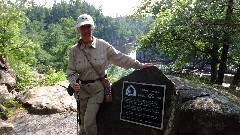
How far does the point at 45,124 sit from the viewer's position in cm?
712

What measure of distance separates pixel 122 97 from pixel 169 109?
0.89 m

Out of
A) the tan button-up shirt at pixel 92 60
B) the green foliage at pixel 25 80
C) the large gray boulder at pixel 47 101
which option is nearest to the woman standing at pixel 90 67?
the tan button-up shirt at pixel 92 60

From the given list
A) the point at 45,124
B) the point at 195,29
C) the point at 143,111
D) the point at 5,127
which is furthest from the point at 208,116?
the point at 195,29

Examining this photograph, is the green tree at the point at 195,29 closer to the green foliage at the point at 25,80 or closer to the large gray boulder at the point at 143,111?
Answer: the green foliage at the point at 25,80

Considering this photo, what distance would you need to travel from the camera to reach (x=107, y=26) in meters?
104

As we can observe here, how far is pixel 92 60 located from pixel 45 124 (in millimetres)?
3712

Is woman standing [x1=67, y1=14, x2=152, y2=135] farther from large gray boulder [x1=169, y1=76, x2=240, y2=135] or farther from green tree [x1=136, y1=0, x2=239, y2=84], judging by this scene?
green tree [x1=136, y1=0, x2=239, y2=84]

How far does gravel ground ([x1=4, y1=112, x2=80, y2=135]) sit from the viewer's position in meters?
6.58

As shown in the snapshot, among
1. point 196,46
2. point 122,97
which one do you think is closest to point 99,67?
point 122,97

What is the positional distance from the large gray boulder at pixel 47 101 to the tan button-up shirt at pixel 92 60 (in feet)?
13.4

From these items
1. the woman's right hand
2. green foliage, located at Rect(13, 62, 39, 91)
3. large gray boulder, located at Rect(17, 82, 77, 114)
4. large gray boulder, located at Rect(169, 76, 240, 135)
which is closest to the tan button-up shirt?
the woman's right hand

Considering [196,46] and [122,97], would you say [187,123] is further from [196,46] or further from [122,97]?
[196,46]

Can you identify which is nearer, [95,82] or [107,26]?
[95,82]

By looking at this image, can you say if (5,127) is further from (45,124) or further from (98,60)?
(98,60)
